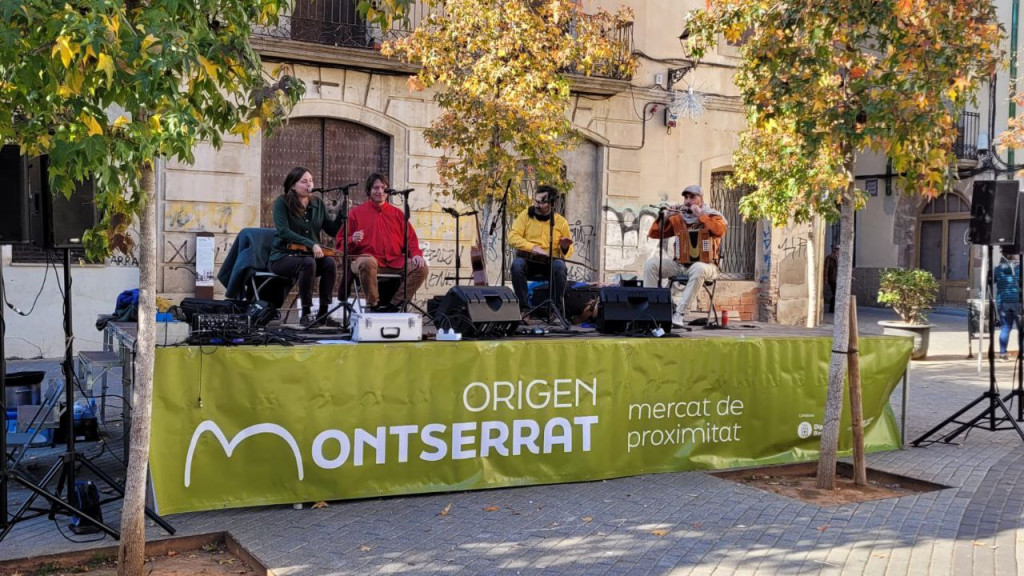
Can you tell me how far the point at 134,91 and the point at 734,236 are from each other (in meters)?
15.3

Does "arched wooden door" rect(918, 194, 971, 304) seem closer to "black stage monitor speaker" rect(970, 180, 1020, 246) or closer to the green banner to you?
"black stage monitor speaker" rect(970, 180, 1020, 246)

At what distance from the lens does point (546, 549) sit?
219 inches

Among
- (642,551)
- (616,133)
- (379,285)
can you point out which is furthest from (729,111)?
(642,551)

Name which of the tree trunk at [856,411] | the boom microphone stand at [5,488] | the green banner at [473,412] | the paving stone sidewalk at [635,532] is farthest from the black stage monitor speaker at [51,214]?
the tree trunk at [856,411]

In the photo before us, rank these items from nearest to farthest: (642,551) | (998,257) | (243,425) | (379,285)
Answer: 1. (642,551)
2. (243,425)
3. (379,285)
4. (998,257)

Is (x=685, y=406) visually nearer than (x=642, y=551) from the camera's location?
No

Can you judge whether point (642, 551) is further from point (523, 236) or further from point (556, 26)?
point (556, 26)

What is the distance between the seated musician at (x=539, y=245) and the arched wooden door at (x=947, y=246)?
66.2 ft

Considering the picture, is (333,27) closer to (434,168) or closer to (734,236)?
(434,168)

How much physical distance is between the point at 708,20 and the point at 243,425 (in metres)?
4.40

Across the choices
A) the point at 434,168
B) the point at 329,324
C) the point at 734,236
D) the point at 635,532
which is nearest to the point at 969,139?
the point at 734,236

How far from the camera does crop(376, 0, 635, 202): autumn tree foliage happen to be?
1162 cm

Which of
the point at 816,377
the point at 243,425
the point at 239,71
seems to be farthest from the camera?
the point at 816,377

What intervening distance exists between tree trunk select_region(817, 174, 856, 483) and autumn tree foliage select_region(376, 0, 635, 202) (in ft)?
17.3
